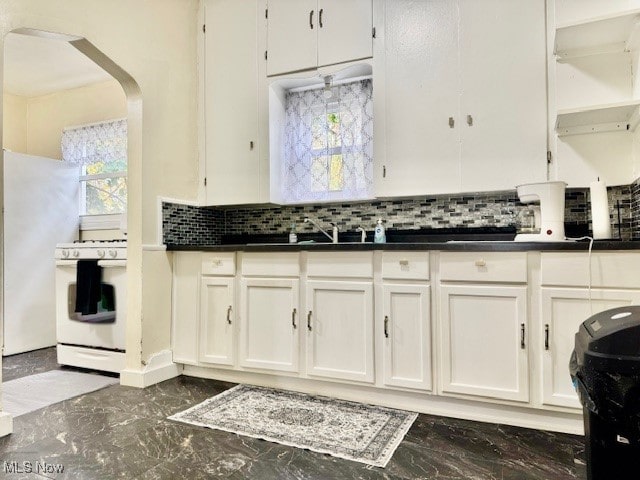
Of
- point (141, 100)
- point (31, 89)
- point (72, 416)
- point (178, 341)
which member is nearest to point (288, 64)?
point (141, 100)

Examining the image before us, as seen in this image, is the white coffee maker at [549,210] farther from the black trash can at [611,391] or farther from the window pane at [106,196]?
the window pane at [106,196]

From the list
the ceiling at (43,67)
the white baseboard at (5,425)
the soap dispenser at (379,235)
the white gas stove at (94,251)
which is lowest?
the white baseboard at (5,425)

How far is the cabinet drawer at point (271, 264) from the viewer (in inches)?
98.0

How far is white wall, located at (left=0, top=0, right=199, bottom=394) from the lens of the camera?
259 cm

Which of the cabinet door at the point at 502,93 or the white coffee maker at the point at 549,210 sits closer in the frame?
the white coffee maker at the point at 549,210

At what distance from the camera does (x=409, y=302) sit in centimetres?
220

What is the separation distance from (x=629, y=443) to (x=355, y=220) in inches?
82.3

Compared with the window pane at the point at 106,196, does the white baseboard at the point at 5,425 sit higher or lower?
lower

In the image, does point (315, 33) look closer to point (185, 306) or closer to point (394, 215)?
point (394, 215)

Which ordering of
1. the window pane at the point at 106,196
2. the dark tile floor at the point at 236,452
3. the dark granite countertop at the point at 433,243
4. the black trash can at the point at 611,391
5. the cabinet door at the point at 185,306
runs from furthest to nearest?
the window pane at the point at 106,196 < the cabinet door at the point at 185,306 < the dark granite countertop at the point at 433,243 < the dark tile floor at the point at 236,452 < the black trash can at the point at 611,391

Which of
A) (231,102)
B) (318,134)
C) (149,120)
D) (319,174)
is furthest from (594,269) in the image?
(149,120)

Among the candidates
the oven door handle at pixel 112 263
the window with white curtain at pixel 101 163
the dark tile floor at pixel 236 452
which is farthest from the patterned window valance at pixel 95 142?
the dark tile floor at pixel 236 452

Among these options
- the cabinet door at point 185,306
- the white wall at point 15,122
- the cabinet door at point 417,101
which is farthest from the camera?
the white wall at point 15,122

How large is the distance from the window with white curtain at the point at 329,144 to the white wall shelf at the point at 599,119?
120cm
